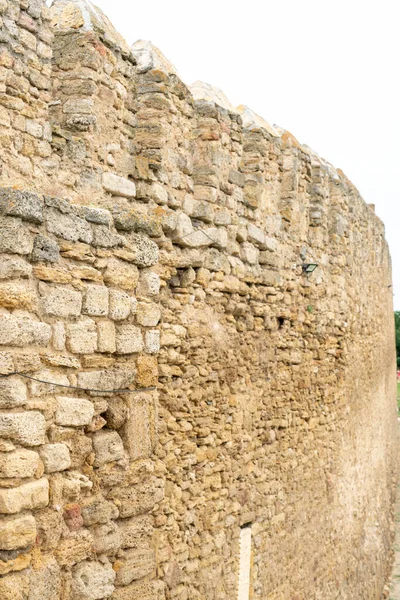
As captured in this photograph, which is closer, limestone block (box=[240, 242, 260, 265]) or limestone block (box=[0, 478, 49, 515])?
limestone block (box=[0, 478, 49, 515])

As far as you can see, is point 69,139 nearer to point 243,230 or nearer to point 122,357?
point 122,357

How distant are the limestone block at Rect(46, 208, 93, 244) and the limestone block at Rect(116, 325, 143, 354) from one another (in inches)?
21.0

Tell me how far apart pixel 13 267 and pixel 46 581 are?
1363mm

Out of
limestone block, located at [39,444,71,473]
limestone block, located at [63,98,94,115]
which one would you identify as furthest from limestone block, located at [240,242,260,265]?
limestone block, located at [39,444,71,473]

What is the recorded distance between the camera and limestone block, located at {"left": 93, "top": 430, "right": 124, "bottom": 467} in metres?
3.60

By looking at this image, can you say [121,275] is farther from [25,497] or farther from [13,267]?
[25,497]

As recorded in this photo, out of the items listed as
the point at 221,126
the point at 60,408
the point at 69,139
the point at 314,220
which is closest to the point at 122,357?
the point at 60,408

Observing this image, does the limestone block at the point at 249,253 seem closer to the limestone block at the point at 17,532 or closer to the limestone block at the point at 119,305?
the limestone block at the point at 119,305

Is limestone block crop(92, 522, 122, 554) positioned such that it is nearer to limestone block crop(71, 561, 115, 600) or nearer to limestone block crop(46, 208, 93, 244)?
limestone block crop(71, 561, 115, 600)

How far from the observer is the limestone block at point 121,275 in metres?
3.71

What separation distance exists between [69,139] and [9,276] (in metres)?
1.11

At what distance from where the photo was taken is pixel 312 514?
23.0 ft

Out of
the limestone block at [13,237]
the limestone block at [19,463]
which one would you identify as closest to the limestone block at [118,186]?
the limestone block at [13,237]

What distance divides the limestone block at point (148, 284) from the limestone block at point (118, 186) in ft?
1.66
